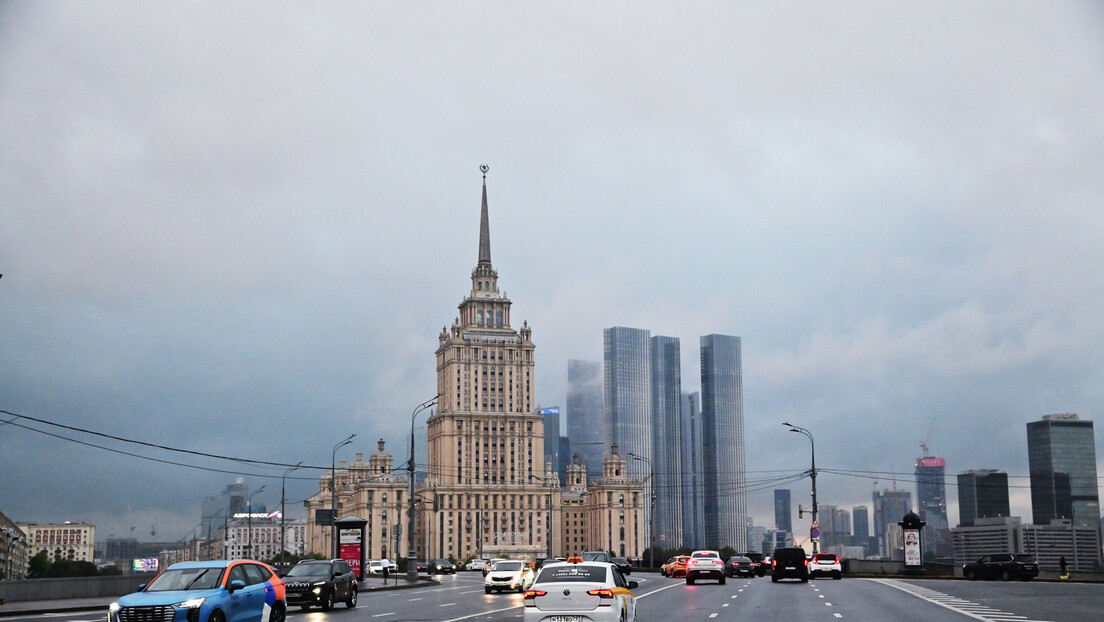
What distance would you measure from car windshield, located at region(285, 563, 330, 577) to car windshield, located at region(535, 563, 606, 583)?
15.4m

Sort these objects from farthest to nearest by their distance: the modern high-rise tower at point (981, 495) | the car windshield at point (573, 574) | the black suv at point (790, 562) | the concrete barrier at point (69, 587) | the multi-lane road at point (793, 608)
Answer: the modern high-rise tower at point (981, 495), the black suv at point (790, 562), the concrete barrier at point (69, 587), the multi-lane road at point (793, 608), the car windshield at point (573, 574)

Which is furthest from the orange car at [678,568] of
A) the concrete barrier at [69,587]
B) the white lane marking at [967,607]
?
the concrete barrier at [69,587]

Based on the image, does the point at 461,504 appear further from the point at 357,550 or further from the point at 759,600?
the point at 759,600

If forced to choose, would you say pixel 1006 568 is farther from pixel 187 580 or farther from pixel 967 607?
pixel 187 580

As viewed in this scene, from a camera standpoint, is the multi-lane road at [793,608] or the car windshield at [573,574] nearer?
the car windshield at [573,574]

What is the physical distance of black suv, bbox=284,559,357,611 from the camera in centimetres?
3331

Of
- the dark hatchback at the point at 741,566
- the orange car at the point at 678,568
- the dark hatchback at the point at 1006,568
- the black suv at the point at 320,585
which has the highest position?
the black suv at the point at 320,585

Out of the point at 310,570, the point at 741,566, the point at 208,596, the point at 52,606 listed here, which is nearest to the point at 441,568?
the point at 741,566

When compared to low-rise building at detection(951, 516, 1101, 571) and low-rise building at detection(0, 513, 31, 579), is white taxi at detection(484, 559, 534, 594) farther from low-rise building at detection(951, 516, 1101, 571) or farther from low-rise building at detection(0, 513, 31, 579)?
low-rise building at detection(951, 516, 1101, 571)

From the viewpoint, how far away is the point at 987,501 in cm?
19338

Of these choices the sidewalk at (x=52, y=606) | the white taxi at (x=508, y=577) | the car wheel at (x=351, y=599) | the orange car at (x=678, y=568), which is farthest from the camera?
the orange car at (x=678, y=568)

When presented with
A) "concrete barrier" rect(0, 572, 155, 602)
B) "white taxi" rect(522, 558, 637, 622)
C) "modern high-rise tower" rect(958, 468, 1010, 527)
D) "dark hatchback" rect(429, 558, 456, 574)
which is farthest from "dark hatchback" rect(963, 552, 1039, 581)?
"modern high-rise tower" rect(958, 468, 1010, 527)

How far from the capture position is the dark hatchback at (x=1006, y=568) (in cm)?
5694

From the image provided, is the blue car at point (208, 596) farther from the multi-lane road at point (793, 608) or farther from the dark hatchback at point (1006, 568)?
the dark hatchback at point (1006, 568)
